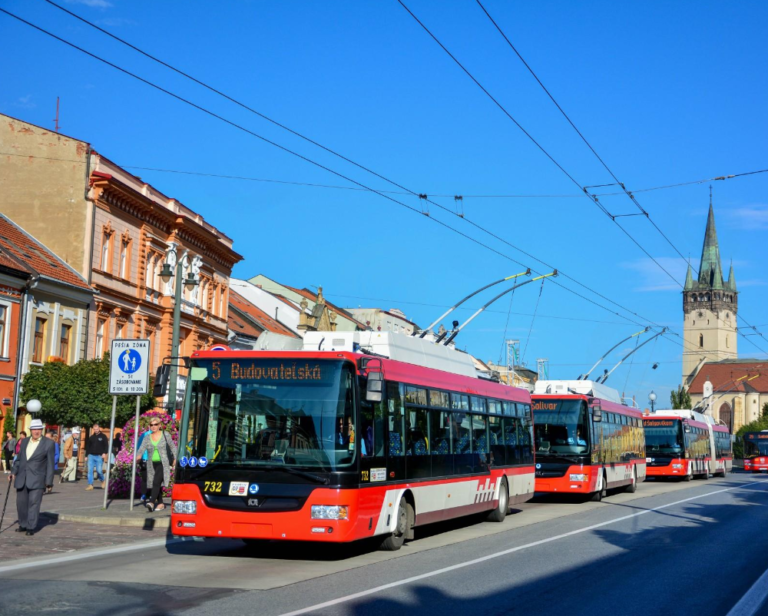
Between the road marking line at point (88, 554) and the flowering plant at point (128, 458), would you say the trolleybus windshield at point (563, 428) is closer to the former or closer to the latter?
the flowering plant at point (128, 458)

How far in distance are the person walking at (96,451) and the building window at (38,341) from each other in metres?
9.54

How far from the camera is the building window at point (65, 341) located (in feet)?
125

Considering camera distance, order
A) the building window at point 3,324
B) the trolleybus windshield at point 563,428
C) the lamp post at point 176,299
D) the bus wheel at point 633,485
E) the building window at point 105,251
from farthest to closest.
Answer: the building window at point 105,251
the building window at point 3,324
the bus wheel at point 633,485
the trolleybus windshield at point 563,428
the lamp post at point 176,299

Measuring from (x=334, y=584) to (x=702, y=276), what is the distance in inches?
6590

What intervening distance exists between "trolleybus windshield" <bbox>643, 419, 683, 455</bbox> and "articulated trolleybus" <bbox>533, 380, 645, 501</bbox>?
47.7 ft

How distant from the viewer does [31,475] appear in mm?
15172

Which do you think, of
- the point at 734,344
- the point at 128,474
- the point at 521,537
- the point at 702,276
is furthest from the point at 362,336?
the point at 734,344

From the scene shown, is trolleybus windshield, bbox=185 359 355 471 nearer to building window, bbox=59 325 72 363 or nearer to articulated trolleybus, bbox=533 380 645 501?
articulated trolleybus, bbox=533 380 645 501

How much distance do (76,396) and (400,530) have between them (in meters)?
21.6

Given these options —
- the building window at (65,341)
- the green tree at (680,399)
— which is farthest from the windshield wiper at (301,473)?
the green tree at (680,399)

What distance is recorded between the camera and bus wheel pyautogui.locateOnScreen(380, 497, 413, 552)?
14367 mm

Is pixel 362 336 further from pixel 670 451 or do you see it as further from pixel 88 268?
pixel 670 451

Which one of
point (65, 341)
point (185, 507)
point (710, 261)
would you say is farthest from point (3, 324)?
point (710, 261)

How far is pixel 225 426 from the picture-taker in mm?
13031
